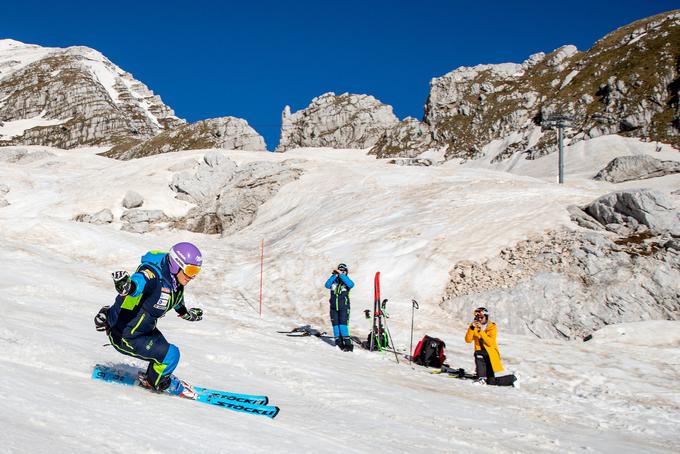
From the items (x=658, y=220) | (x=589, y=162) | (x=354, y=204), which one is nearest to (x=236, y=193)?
(x=354, y=204)

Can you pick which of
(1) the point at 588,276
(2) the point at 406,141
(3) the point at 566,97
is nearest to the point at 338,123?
(2) the point at 406,141

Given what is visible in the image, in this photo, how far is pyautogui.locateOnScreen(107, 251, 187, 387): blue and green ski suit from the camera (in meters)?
6.45

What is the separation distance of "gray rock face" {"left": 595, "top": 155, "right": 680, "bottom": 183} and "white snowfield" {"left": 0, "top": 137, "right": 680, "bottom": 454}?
2381cm

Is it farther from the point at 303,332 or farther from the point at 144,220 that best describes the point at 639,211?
the point at 144,220

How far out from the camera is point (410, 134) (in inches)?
5251

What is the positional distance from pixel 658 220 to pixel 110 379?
70.7 ft

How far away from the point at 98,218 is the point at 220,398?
132 ft

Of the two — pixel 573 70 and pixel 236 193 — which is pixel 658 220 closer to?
pixel 236 193

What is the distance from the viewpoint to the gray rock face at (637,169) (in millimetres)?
52281

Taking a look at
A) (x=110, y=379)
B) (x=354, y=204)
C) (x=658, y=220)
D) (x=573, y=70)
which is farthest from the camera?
(x=573, y=70)

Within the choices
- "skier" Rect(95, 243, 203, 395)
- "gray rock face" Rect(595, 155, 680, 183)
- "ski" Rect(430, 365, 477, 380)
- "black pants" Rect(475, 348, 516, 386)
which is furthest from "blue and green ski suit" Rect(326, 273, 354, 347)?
"gray rock face" Rect(595, 155, 680, 183)

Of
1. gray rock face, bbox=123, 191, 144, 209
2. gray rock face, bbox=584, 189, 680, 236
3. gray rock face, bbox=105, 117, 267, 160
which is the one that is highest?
gray rock face, bbox=105, 117, 267, 160

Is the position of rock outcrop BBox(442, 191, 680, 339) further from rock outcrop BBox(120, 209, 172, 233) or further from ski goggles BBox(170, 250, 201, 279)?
rock outcrop BBox(120, 209, 172, 233)

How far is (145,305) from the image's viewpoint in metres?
6.48
